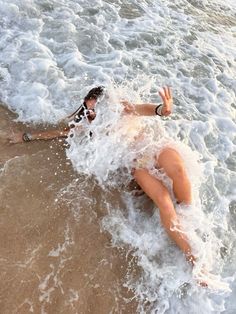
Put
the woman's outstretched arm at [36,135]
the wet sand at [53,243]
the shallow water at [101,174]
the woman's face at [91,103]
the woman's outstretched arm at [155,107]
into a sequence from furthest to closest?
1. the woman's outstretched arm at [36,135]
2. the woman's face at [91,103]
3. the woman's outstretched arm at [155,107]
4. the shallow water at [101,174]
5. the wet sand at [53,243]

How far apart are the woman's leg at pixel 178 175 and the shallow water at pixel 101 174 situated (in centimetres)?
17

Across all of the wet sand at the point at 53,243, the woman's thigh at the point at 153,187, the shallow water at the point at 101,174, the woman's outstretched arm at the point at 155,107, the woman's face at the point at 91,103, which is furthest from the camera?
the woman's face at the point at 91,103

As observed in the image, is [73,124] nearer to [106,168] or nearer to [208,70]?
[106,168]

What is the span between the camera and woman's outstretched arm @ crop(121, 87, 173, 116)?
15.6 ft

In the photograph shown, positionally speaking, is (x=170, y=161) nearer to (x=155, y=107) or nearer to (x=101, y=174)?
(x=155, y=107)

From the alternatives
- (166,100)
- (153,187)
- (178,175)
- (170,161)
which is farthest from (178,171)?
(166,100)

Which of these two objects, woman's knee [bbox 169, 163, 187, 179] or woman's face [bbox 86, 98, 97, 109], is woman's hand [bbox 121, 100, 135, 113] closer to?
woman's face [bbox 86, 98, 97, 109]

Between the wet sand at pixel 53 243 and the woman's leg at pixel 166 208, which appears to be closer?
the wet sand at pixel 53 243

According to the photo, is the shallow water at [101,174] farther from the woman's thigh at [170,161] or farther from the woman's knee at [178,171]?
the woman's knee at [178,171]

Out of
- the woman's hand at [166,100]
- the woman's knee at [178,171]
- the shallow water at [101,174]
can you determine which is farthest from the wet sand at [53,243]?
the woman's hand at [166,100]

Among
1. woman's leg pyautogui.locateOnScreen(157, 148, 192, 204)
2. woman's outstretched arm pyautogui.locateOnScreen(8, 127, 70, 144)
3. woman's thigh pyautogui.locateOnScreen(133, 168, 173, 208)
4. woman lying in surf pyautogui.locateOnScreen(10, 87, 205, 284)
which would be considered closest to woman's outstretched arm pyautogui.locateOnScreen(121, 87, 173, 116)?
woman lying in surf pyautogui.locateOnScreen(10, 87, 205, 284)

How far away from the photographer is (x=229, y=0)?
35.2 ft

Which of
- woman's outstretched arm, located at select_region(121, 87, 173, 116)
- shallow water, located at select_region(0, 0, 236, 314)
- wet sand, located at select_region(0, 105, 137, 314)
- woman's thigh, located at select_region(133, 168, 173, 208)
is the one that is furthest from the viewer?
woman's outstretched arm, located at select_region(121, 87, 173, 116)

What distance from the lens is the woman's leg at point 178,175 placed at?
186 inches
